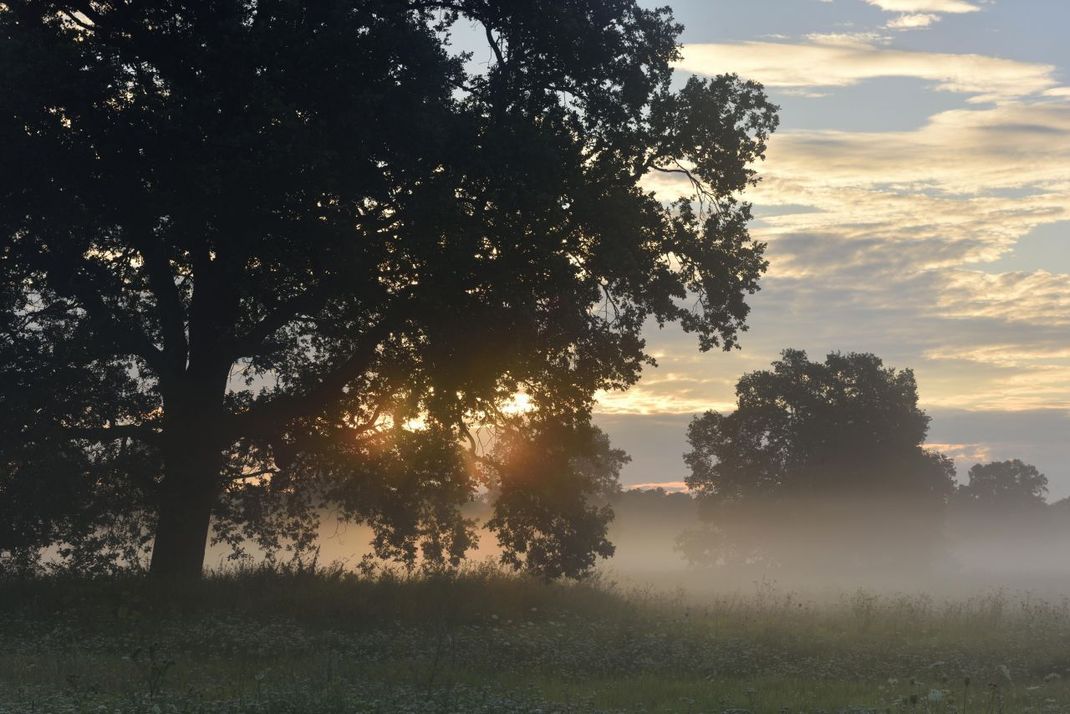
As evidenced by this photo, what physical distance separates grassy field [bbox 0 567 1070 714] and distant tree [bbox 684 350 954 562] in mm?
35040

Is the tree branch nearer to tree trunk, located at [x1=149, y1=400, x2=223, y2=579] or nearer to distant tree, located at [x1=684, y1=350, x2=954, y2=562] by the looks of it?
tree trunk, located at [x1=149, y1=400, x2=223, y2=579]

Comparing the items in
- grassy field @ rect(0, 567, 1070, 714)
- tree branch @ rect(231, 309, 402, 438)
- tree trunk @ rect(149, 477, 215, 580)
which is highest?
tree branch @ rect(231, 309, 402, 438)

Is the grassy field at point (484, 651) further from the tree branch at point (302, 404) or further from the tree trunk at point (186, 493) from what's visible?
the tree branch at point (302, 404)

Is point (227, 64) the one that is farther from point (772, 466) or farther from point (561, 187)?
point (772, 466)

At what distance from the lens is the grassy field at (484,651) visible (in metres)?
13.6

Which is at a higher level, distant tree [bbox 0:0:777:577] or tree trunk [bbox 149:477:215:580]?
distant tree [bbox 0:0:777:577]

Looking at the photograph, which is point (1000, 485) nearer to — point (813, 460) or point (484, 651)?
point (813, 460)

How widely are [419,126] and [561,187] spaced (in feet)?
10.2

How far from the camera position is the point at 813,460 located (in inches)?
2488

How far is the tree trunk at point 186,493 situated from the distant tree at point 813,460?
4451 cm

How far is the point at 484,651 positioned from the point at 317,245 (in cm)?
849

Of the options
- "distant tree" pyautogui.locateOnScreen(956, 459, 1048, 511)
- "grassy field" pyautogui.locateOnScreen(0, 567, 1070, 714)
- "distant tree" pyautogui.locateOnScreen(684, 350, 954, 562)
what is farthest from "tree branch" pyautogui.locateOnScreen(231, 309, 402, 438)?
"distant tree" pyautogui.locateOnScreen(956, 459, 1048, 511)

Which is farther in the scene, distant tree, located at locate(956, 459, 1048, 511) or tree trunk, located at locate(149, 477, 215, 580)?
distant tree, located at locate(956, 459, 1048, 511)

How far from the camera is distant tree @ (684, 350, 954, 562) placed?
6291cm
